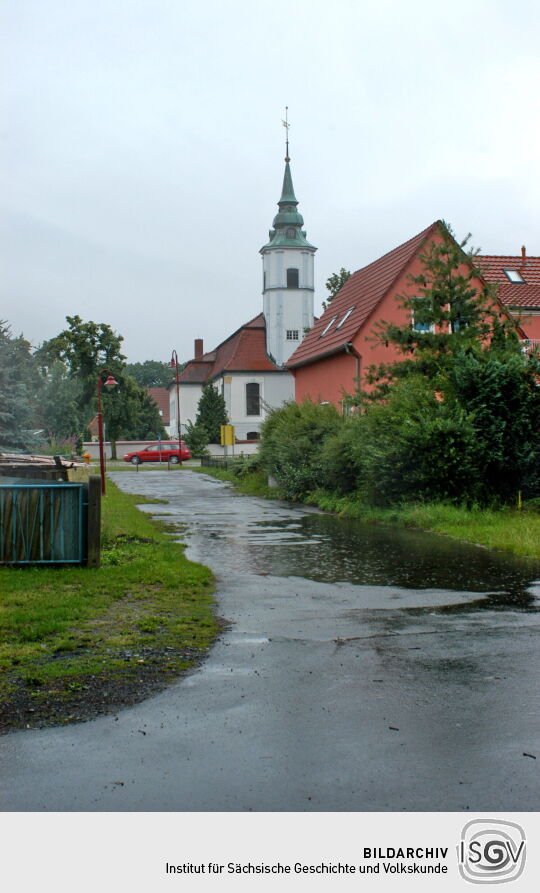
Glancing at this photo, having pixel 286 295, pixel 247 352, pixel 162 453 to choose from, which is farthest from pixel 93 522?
pixel 247 352

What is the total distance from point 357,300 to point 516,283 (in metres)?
6.54

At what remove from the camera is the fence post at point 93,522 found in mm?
9312

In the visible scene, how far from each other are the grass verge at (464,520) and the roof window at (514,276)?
734 inches

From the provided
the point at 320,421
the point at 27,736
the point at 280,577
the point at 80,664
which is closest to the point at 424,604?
the point at 280,577

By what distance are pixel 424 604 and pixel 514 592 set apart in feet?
3.68

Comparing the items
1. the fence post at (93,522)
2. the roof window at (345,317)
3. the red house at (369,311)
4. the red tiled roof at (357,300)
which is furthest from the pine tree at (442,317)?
the roof window at (345,317)

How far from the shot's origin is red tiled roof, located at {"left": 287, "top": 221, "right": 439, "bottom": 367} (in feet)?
99.7

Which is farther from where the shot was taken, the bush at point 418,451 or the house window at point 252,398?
the house window at point 252,398

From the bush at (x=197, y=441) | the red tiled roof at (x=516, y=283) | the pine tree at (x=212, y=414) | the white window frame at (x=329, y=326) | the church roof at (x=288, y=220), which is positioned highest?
the church roof at (x=288, y=220)

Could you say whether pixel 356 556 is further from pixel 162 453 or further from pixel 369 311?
pixel 162 453

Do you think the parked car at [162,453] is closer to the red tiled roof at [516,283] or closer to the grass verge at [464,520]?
the red tiled roof at [516,283]

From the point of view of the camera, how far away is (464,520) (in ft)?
47.9

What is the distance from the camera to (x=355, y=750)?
170 inches
